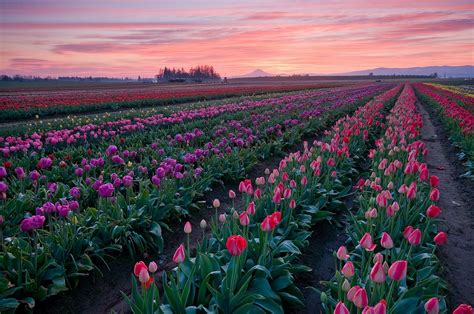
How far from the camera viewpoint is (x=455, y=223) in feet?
18.6

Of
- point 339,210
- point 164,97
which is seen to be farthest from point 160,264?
point 164,97

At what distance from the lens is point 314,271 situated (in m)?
4.18

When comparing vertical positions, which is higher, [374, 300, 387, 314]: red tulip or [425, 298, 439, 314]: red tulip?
[374, 300, 387, 314]: red tulip

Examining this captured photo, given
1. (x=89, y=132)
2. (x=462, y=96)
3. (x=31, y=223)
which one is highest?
(x=462, y=96)

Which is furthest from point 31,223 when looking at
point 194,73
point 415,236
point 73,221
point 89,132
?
point 194,73

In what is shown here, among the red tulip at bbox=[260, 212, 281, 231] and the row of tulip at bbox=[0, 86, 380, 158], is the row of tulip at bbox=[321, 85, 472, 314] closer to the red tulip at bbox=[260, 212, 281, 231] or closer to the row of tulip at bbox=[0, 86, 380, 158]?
the red tulip at bbox=[260, 212, 281, 231]

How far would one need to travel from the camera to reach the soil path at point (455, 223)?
388 centimetres

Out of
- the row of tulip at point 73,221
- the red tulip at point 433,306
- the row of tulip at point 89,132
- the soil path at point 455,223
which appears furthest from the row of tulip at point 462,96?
the red tulip at point 433,306

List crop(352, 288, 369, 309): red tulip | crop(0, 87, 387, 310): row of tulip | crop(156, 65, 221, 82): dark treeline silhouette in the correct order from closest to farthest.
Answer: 1. crop(352, 288, 369, 309): red tulip
2. crop(0, 87, 387, 310): row of tulip
3. crop(156, 65, 221, 82): dark treeline silhouette

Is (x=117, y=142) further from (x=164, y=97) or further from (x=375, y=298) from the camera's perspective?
(x=164, y=97)

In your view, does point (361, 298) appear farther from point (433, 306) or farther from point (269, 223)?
point (269, 223)

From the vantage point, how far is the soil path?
153 inches

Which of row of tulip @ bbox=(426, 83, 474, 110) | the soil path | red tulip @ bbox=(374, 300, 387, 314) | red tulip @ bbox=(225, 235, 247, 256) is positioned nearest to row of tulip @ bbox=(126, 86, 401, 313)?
red tulip @ bbox=(225, 235, 247, 256)

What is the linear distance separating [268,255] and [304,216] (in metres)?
1.50
